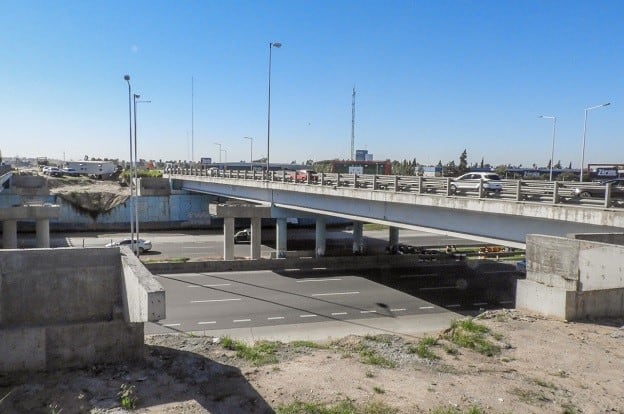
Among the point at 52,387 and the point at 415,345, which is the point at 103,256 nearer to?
the point at 52,387

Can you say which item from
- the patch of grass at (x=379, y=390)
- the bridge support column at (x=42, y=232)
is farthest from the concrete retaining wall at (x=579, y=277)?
the bridge support column at (x=42, y=232)

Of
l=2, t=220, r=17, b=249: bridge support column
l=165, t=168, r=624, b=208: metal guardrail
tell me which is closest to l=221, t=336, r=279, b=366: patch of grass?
l=165, t=168, r=624, b=208: metal guardrail

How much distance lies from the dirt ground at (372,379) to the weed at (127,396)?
49 mm

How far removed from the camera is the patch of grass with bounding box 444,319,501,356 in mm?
11156

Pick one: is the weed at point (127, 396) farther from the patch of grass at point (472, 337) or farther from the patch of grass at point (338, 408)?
the patch of grass at point (472, 337)

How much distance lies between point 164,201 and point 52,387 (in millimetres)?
47197

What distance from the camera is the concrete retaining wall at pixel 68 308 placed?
11.2m

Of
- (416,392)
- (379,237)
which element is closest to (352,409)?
(416,392)

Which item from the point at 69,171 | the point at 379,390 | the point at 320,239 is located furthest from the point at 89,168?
the point at 379,390

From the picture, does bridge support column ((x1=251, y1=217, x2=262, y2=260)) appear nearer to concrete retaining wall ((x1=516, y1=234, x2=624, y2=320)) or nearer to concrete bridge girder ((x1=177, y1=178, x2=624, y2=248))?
concrete bridge girder ((x1=177, y1=178, x2=624, y2=248))

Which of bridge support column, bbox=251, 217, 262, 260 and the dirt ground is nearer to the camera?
the dirt ground

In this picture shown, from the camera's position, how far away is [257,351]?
11859 mm

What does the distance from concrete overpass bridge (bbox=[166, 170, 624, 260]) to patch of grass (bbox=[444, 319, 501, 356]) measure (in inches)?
205

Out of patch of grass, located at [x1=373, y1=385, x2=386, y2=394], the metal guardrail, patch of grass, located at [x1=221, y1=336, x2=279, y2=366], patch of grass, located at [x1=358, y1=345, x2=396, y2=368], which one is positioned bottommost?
patch of grass, located at [x1=221, y1=336, x2=279, y2=366]
